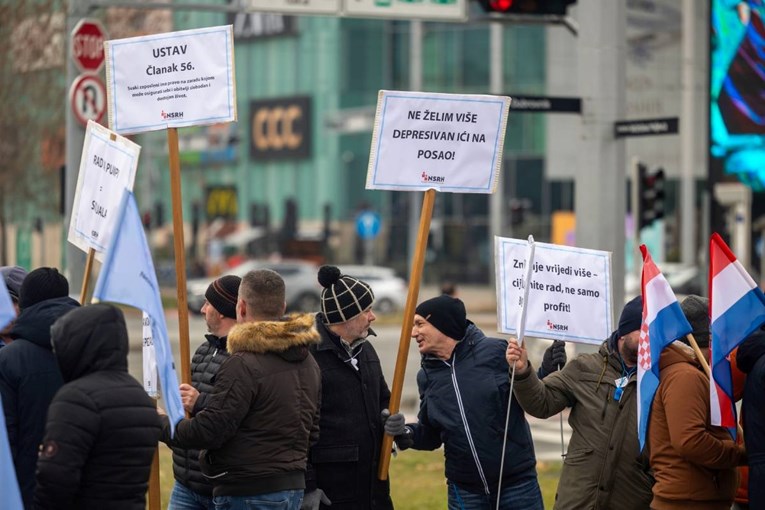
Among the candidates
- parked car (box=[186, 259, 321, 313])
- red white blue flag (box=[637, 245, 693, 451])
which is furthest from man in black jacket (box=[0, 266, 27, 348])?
parked car (box=[186, 259, 321, 313])

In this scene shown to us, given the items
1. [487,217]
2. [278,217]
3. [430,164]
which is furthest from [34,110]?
[278,217]

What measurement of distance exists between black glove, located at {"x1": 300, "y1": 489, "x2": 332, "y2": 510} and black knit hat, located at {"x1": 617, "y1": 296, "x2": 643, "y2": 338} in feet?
5.29

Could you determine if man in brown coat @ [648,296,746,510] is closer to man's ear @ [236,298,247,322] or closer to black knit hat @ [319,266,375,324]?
black knit hat @ [319,266,375,324]

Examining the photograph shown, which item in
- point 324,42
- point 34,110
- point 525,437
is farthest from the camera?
point 324,42

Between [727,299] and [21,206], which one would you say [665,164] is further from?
[727,299]

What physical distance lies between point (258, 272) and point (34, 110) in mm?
23259

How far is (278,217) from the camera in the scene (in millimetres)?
67562

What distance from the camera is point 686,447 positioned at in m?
6.13

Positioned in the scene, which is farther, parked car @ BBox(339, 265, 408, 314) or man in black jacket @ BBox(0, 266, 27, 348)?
parked car @ BBox(339, 265, 408, 314)

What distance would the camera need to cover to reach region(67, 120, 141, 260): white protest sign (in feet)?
23.1

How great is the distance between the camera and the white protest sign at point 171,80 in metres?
7.54

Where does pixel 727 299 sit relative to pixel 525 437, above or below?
above

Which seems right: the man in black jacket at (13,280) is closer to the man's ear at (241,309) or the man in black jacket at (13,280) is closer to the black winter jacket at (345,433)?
the man's ear at (241,309)

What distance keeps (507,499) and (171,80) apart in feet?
9.16
